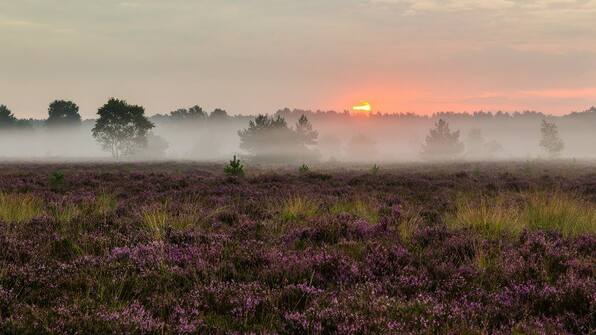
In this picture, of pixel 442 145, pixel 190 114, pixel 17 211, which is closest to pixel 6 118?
pixel 190 114

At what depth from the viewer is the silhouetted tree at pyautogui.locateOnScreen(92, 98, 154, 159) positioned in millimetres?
91312

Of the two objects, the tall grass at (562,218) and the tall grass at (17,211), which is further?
the tall grass at (17,211)

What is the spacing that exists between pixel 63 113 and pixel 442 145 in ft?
357

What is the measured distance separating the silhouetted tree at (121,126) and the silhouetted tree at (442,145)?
71991 millimetres

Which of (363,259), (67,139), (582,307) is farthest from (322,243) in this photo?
(67,139)

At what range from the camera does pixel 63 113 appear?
422ft

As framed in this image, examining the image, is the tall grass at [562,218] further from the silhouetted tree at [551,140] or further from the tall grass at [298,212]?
the silhouetted tree at [551,140]

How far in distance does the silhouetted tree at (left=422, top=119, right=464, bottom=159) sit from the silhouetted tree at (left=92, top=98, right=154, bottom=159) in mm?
71991

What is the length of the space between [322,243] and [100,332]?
13.9 feet

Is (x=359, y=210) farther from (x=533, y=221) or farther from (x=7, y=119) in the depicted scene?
(x=7, y=119)

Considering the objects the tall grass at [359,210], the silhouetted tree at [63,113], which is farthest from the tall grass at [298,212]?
the silhouetted tree at [63,113]

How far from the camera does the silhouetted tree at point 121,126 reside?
300 ft

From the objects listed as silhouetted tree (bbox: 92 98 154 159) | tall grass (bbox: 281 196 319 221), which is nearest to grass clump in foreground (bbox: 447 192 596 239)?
tall grass (bbox: 281 196 319 221)

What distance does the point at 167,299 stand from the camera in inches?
186
